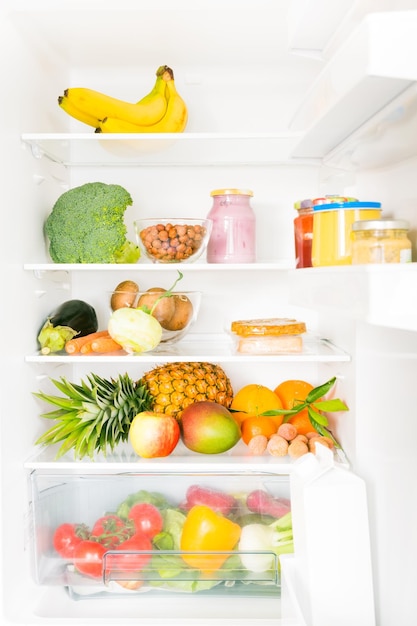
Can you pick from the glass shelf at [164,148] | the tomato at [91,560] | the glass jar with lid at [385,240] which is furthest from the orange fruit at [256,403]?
the glass jar with lid at [385,240]

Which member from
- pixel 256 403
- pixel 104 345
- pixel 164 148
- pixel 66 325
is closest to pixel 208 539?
pixel 256 403

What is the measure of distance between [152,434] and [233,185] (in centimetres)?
75

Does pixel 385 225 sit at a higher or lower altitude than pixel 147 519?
higher

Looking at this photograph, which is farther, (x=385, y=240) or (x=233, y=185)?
(x=233, y=185)

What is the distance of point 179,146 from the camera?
1634mm

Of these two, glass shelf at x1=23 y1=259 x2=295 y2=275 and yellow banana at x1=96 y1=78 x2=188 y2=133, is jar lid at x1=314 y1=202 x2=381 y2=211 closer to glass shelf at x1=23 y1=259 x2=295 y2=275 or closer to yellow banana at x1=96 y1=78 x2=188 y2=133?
glass shelf at x1=23 y1=259 x2=295 y2=275

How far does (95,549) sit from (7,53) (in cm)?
106

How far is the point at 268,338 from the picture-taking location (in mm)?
1562

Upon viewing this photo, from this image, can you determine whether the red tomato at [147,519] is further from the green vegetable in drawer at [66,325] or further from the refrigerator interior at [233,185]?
the green vegetable in drawer at [66,325]

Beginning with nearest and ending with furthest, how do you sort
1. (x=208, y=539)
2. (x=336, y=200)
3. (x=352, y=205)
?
(x=352, y=205)
(x=336, y=200)
(x=208, y=539)

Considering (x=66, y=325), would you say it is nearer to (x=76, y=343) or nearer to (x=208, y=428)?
(x=76, y=343)

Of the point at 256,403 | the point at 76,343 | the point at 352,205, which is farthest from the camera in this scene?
the point at 256,403

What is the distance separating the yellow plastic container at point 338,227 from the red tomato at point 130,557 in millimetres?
768

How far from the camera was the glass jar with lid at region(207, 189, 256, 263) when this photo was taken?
1.60 metres
